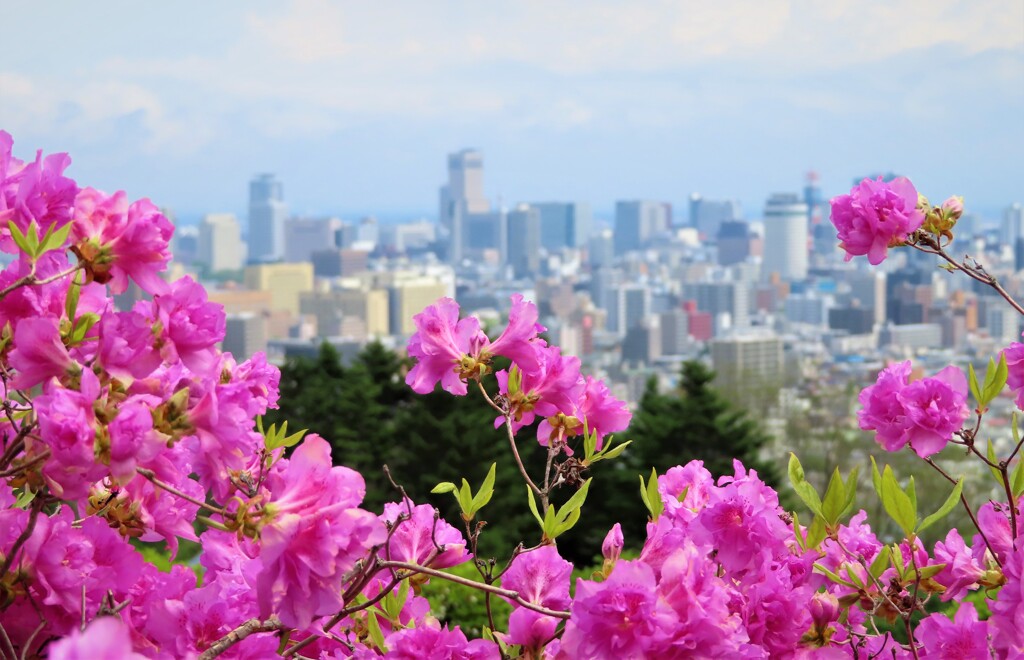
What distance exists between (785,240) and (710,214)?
689 inches

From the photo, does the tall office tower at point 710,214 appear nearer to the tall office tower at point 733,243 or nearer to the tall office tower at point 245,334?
the tall office tower at point 733,243

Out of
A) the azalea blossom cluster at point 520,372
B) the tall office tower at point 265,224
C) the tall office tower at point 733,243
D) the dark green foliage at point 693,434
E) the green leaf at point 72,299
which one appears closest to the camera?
the green leaf at point 72,299

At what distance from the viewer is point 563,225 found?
99.9m

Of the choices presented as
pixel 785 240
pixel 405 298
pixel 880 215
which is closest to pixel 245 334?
pixel 405 298

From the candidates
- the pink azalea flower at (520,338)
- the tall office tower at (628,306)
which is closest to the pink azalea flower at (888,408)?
the pink azalea flower at (520,338)

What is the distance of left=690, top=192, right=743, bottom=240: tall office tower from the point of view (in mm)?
102312

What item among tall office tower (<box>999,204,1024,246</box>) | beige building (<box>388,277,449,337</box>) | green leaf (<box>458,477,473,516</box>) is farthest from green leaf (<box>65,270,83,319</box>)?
tall office tower (<box>999,204,1024,246</box>)

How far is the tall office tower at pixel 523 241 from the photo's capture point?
9006 centimetres

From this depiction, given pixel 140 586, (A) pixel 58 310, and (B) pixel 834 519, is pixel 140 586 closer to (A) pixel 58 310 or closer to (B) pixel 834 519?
(A) pixel 58 310

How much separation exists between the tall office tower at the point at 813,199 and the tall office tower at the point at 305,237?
33334 millimetres

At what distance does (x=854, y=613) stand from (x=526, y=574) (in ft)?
0.89

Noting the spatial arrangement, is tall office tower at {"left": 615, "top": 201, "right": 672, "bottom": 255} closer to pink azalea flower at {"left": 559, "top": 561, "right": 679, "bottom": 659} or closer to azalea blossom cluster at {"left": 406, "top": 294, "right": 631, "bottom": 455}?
azalea blossom cluster at {"left": 406, "top": 294, "right": 631, "bottom": 455}

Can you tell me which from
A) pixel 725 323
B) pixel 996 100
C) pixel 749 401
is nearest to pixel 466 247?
pixel 725 323

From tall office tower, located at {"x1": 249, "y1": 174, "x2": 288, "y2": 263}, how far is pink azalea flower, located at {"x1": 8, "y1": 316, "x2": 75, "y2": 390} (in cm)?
9310
